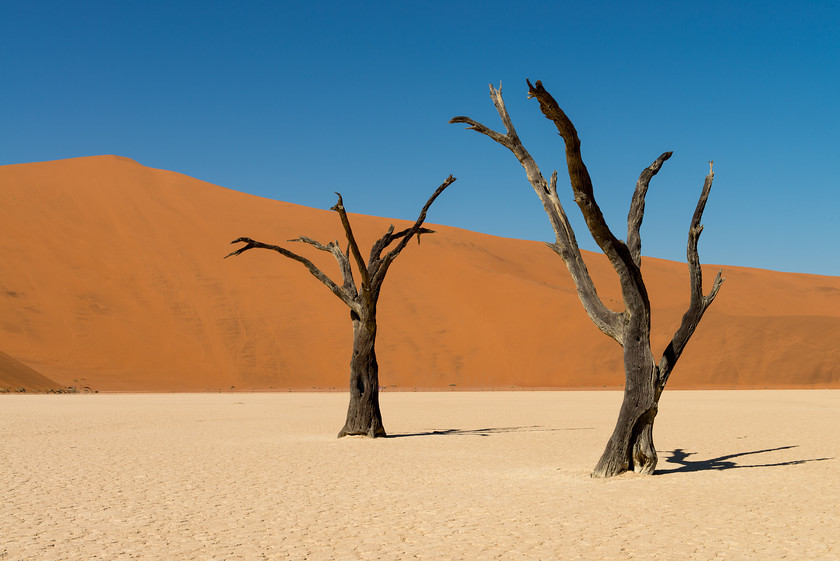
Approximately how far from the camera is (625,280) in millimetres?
10039

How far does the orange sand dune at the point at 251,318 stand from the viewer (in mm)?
42594

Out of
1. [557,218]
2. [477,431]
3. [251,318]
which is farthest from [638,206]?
[251,318]

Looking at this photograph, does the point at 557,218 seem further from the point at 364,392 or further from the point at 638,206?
the point at 364,392

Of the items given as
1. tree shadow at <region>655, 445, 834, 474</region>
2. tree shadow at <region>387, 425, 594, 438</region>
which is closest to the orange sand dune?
tree shadow at <region>387, 425, 594, 438</region>

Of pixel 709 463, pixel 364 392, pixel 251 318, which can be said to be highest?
pixel 251 318

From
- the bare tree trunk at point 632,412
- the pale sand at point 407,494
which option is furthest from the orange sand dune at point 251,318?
the bare tree trunk at point 632,412

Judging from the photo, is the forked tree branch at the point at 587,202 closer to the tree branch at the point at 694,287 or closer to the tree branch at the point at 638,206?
the tree branch at the point at 638,206

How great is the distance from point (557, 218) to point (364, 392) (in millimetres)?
6481

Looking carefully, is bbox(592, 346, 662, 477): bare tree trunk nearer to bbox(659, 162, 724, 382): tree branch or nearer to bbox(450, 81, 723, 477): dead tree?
bbox(450, 81, 723, 477): dead tree

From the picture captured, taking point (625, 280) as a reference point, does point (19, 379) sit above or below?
below

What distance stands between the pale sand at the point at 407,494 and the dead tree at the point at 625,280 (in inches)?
22.9

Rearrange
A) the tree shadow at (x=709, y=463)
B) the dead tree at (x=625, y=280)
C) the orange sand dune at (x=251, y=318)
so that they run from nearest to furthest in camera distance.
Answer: the dead tree at (x=625, y=280) < the tree shadow at (x=709, y=463) < the orange sand dune at (x=251, y=318)

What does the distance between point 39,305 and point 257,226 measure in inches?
796

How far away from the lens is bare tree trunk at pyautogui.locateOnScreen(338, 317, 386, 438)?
15555 mm
